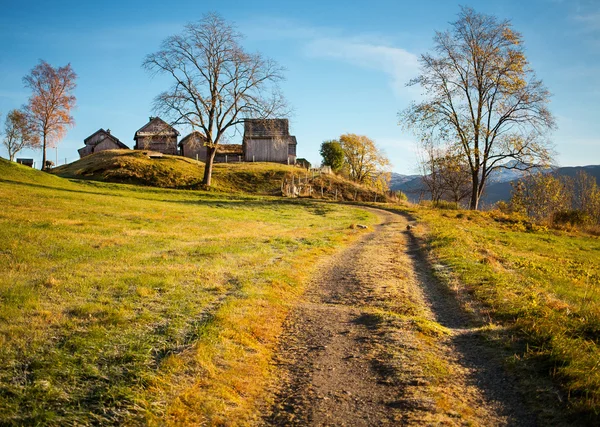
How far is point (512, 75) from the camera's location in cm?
3272

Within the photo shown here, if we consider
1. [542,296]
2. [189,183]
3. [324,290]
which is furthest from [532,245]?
[189,183]

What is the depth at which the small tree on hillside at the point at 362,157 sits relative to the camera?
82100 mm

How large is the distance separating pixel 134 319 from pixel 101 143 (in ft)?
238

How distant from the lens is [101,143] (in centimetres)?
6981

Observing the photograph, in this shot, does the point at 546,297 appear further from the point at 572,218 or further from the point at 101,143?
the point at 101,143

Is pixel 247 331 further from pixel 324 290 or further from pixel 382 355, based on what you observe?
pixel 324 290

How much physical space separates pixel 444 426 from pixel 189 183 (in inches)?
1718

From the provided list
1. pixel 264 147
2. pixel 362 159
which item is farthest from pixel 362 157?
pixel 264 147

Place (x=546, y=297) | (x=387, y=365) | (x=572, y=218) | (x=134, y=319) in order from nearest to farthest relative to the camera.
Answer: (x=387, y=365)
(x=134, y=319)
(x=546, y=297)
(x=572, y=218)

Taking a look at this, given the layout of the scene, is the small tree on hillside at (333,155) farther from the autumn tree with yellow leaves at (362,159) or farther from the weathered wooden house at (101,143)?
the weathered wooden house at (101,143)

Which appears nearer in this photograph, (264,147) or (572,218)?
(572,218)

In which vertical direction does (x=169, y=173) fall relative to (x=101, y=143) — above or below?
below

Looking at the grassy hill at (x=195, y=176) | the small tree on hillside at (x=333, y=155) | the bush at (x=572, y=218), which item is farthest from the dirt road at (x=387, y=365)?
the small tree on hillside at (x=333, y=155)

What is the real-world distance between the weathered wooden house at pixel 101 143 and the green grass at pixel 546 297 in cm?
6476
